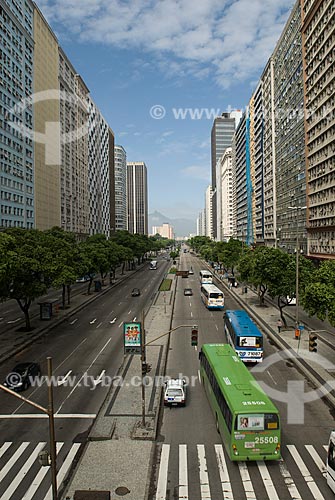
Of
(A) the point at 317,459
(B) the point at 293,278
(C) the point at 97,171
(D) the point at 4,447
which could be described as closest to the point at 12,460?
(D) the point at 4,447

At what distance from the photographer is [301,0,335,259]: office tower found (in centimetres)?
6956

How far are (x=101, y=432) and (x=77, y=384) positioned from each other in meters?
8.57

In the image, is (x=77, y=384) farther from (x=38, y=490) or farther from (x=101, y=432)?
(x=38, y=490)

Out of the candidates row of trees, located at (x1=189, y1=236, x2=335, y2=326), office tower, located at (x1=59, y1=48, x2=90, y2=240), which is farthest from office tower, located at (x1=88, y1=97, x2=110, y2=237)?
row of trees, located at (x1=189, y1=236, x2=335, y2=326)

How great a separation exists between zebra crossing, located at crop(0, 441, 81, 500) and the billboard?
6437mm

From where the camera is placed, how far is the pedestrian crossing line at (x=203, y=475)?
55.4 ft

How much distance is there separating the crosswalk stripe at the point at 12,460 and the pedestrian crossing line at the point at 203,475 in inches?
373

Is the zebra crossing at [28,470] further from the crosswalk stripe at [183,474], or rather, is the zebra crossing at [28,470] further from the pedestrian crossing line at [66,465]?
the crosswalk stripe at [183,474]

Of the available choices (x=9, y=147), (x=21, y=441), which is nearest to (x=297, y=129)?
(x=9, y=147)

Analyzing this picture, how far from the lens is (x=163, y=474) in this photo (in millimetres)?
18359

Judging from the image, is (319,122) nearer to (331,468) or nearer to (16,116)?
(16,116)

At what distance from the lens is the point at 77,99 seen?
470 ft

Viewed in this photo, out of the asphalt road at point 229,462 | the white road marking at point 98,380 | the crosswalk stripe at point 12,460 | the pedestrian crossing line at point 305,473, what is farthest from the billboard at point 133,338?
the pedestrian crossing line at point 305,473

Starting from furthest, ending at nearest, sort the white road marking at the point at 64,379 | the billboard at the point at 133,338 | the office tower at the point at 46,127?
1. the office tower at the point at 46,127
2. the white road marking at the point at 64,379
3. the billboard at the point at 133,338
